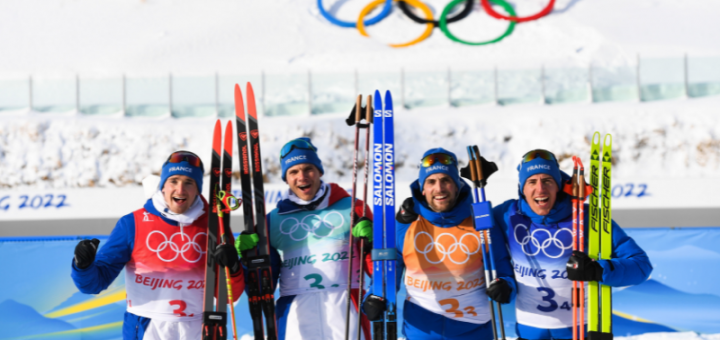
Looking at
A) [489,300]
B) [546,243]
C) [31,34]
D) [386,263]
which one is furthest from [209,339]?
[31,34]

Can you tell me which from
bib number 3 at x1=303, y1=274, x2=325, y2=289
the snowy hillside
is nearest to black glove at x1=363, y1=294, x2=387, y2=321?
bib number 3 at x1=303, y1=274, x2=325, y2=289

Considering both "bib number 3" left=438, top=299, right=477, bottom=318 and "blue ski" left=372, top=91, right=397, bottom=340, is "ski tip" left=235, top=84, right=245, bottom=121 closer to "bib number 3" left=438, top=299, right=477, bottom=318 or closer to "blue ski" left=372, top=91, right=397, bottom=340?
"blue ski" left=372, top=91, right=397, bottom=340

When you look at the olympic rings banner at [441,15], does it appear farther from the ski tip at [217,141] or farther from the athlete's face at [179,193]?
the athlete's face at [179,193]

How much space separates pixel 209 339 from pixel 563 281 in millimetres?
1790

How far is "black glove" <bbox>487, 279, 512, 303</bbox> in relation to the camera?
255cm

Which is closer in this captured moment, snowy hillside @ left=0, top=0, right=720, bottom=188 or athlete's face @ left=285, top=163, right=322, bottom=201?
athlete's face @ left=285, top=163, right=322, bottom=201

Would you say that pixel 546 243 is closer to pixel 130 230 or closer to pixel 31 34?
pixel 130 230

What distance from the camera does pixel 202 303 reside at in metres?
2.85

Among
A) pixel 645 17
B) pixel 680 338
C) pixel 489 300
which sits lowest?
pixel 680 338

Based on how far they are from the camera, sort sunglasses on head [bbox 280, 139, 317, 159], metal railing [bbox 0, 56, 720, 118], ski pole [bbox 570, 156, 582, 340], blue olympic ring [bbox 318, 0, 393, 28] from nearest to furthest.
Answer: ski pole [bbox 570, 156, 582, 340], sunglasses on head [bbox 280, 139, 317, 159], metal railing [bbox 0, 56, 720, 118], blue olympic ring [bbox 318, 0, 393, 28]

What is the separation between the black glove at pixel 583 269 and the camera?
2.49 m

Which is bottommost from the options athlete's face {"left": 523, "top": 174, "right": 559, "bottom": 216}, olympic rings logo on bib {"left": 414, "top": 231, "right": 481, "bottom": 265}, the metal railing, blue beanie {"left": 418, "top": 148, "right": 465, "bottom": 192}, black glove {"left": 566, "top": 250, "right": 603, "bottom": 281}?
black glove {"left": 566, "top": 250, "right": 603, "bottom": 281}

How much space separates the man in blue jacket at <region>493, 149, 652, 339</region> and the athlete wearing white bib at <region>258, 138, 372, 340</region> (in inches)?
31.8

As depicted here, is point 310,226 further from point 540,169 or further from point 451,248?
point 540,169
